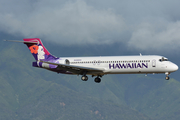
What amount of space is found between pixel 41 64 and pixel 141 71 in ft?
77.3

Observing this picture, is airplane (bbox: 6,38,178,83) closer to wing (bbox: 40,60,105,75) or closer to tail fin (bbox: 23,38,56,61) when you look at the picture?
wing (bbox: 40,60,105,75)

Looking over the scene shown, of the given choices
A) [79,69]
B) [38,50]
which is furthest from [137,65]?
[38,50]

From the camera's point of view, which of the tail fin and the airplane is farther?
the tail fin

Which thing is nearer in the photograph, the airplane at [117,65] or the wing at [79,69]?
the airplane at [117,65]

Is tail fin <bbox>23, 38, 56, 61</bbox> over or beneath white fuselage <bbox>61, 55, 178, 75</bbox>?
over

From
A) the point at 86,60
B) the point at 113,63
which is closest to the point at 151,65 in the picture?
the point at 113,63

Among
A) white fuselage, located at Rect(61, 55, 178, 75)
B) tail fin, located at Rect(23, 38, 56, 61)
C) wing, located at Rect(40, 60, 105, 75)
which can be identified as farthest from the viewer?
tail fin, located at Rect(23, 38, 56, 61)

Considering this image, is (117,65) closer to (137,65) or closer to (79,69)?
(137,65)

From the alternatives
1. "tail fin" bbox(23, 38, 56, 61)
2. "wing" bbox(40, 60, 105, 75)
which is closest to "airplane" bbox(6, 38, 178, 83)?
"wing" bbox(40, 60, 105, 75)

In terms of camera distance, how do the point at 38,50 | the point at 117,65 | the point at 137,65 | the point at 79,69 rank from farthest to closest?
the point at 38,50, the point at 79,69, the point at 117,65, the point at 137,65

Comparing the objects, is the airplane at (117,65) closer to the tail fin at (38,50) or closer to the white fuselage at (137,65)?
the white fuselage at (137,65)

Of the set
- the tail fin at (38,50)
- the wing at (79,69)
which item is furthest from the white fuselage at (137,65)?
the tail fin at (38,50)

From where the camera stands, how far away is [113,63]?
7556 cm

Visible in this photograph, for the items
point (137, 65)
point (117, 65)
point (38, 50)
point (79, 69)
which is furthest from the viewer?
point (38, 50)
